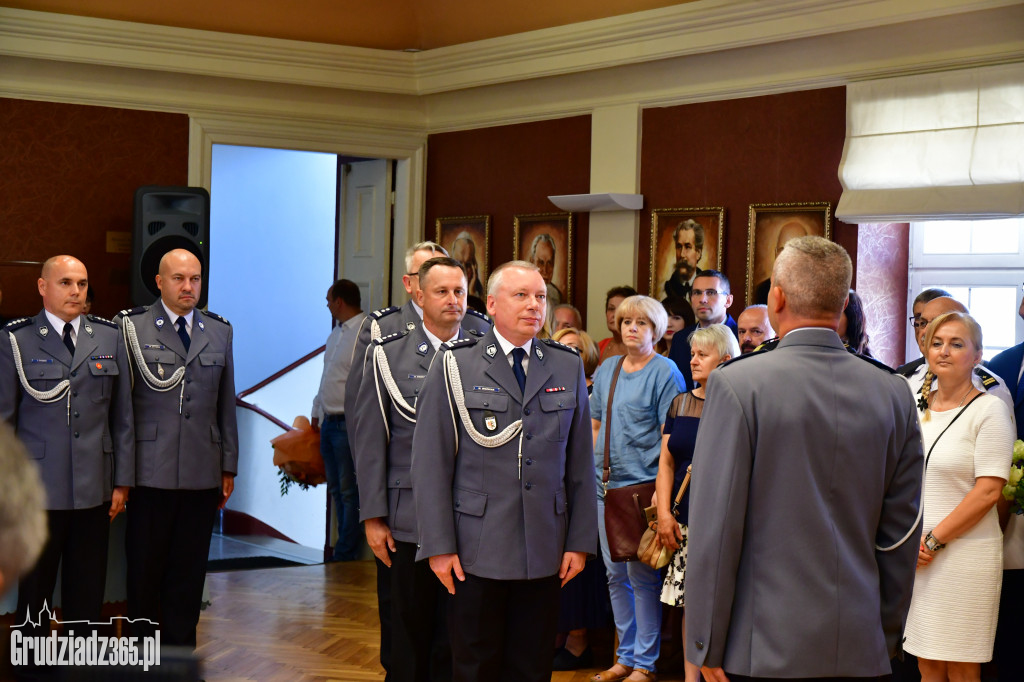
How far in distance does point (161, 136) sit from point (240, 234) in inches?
137

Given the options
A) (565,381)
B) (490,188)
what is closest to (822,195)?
(490,188)

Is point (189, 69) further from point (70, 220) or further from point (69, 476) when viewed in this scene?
point (69, 476)

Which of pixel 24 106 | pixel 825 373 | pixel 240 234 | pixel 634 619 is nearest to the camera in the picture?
pixel 825 373

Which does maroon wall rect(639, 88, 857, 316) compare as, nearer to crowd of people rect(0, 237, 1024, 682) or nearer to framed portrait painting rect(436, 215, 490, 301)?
crowd of people rect(0, 237, 1024, 682)

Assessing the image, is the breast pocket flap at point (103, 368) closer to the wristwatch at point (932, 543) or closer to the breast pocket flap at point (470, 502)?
the breast pocket flap at point (470, 502)

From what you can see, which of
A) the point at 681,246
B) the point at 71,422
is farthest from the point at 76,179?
the point at 681,246

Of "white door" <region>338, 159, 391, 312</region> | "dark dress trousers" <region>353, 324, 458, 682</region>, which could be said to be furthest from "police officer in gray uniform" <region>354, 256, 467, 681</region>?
"white door" <region>338, 159, 391, 312</region>

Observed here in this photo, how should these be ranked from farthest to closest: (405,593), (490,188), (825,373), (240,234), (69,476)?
(240,234) → (490,188) → (69,476) → (405,593) → (825,373)

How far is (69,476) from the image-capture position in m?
4.50

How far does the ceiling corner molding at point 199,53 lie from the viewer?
648cm

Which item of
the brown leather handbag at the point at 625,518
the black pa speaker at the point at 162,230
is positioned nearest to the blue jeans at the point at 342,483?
the black pa speaker at the point at 162,230

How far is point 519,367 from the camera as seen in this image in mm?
3225

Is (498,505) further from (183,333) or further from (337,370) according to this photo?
(337,370)

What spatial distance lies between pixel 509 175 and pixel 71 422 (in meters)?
3.72
